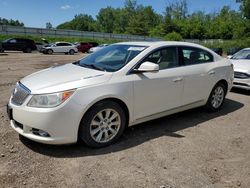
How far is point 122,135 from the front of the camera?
4812 mm

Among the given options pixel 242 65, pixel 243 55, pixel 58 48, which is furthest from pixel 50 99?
pixel 58 48

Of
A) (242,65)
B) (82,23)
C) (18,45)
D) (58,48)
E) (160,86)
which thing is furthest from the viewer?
(82,23)

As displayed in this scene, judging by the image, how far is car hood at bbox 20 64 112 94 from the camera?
3949mm

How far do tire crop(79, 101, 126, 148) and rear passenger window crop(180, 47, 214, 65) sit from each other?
1855 millimetres

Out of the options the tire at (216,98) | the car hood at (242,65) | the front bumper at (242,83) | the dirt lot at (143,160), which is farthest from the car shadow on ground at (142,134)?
the car hood at (242,65)

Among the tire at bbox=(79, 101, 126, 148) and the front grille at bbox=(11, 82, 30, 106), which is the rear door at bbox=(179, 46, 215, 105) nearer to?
the tire at bbox=(79, 101, 126, 148)

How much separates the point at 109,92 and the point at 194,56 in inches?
92.7

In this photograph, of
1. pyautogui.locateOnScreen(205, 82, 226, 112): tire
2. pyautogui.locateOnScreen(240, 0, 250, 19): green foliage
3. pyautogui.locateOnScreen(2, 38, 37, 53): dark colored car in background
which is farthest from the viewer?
pyautogui.locateOnScreen(240, 0, 250, 19): green foliage

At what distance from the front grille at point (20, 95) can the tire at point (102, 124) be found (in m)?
0.87

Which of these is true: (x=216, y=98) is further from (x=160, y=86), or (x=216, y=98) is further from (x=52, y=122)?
(x=52, y=122)

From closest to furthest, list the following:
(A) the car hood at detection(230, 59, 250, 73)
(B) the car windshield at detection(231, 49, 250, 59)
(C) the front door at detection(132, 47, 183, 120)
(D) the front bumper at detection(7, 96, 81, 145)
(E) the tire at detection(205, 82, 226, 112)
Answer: (D) the front bumper at detection(7, 96, 81, 145) → (C) the front door at detection(132, 47, 183, 120) → (E) the tire at detection(205, 82, 226, 112) → (A) the car hood at detection(230, 59, 250, 73) → (B) the car windshield at detection(231, 49, 250, 59)

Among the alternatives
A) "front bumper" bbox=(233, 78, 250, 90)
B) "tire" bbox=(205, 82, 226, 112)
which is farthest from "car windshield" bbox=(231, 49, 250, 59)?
"tire" bbox=(205, 82, 226, 112)

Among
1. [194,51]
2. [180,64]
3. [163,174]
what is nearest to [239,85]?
[194,51]

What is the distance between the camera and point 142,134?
4910 mm
